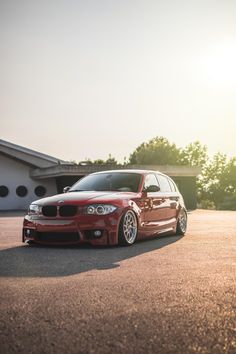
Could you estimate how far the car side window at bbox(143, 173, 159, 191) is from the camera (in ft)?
36.0

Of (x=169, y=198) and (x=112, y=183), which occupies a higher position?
(x=112, y=183)

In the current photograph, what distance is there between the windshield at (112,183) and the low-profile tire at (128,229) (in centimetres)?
90

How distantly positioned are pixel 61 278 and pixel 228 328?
8.65 ft

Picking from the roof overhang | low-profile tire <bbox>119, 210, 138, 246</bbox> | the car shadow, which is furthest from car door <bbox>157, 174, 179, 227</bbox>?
the roof overhang

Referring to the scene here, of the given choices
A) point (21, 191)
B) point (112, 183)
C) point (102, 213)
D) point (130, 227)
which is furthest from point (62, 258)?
point (21, 191)

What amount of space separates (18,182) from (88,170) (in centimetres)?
647

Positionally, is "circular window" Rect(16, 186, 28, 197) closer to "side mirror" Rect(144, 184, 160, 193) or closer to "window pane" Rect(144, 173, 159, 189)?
"window pane" Rect(144, 173, 159, 189)

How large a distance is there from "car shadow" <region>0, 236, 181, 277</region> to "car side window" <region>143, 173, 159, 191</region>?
127cm

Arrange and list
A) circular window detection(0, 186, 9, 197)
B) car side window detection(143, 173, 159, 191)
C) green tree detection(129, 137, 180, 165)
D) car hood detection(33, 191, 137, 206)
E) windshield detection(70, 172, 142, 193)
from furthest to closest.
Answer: green tree detection(129, 137, 180, 165), circular window detection(0, 186, 9, 197), car side window detection(143, 173, 159, 191), windshield detection(70, 172, 142, 193), car hood detection(33, 191, 137, 206)

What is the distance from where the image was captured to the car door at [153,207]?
10.6m

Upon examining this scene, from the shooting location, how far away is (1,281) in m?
5.59

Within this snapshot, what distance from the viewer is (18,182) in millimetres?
38031

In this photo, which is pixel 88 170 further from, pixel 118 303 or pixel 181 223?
pixel 118 303

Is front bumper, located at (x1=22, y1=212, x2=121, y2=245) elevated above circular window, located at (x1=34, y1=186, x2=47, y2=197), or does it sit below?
below
